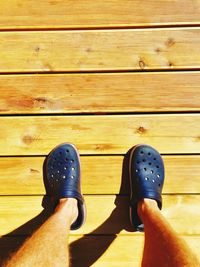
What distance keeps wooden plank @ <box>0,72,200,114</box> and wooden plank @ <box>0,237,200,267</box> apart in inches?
19.9

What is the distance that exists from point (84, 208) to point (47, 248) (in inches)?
15.1

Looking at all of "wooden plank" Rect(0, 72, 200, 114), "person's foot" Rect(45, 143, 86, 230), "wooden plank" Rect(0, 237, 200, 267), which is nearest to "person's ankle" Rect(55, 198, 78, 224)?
"person's foot" Rect(45, 143, 86, 230)

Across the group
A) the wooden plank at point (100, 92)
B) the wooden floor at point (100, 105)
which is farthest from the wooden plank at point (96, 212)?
the wooden plank at point (100, 92)

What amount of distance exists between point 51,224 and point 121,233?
0.37m

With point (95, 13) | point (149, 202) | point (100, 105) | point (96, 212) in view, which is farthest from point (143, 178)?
point (95, 13)

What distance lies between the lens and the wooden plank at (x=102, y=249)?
1.53 metres

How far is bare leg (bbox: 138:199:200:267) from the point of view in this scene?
1083 millimetres

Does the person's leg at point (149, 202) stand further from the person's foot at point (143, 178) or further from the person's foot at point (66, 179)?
the person's foot at point (66, 179)

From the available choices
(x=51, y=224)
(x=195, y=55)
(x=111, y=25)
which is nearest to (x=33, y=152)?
(x=51, y=224)

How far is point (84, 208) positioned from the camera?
150 centimetres

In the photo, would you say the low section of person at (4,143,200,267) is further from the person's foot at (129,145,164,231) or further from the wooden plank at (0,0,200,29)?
the wooden plank at (0,0,200,29)

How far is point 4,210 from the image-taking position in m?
1.56

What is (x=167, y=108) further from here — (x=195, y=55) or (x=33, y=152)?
(x=33, y=152)

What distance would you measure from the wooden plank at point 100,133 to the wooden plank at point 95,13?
1.22 feet
